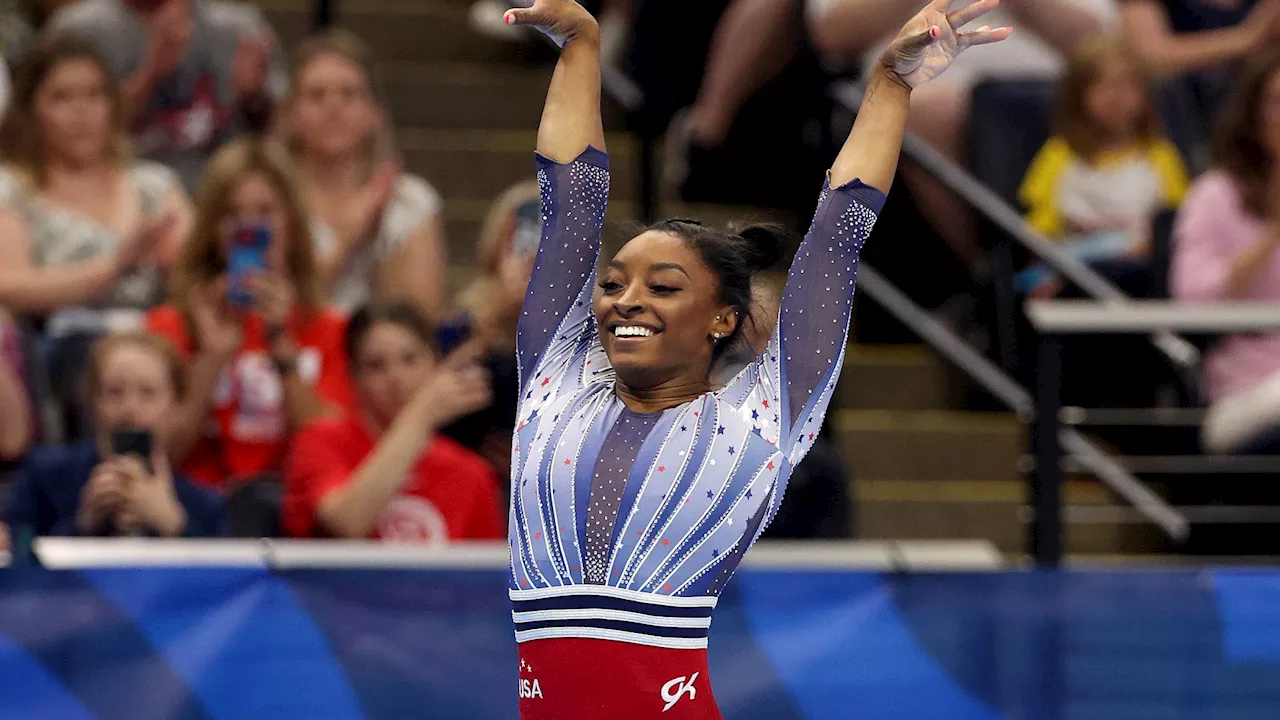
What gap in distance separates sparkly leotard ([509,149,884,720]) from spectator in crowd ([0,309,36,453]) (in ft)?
7.51

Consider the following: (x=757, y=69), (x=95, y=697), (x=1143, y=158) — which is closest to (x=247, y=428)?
(x=95, y=697)

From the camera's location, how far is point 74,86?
5184 mm

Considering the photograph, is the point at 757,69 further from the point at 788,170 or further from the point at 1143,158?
the point at 1143,158

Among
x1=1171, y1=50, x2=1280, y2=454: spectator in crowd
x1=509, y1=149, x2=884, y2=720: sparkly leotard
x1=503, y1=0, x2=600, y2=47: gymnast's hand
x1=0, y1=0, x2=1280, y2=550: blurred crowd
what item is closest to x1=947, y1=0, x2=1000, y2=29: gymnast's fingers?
x1=509, y1=149, x2=884, y2=720: sparkly leotard

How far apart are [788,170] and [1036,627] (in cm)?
236

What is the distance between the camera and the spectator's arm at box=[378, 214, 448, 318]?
5.49 metres

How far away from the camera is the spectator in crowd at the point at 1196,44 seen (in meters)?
6.46

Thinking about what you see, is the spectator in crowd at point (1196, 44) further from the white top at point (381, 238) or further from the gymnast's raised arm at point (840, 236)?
the gymnast's raised arm at point (840, 236)

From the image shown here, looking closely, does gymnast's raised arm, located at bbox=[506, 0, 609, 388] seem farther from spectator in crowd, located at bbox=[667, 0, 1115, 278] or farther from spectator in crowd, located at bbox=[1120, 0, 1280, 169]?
spectator in crowd, located at bbox=[1120, 0, 1280, 169]

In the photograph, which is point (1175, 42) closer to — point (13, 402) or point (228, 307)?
point (228, 307)

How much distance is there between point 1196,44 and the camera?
21.4 feet

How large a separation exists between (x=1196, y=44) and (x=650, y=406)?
4362 millimetres

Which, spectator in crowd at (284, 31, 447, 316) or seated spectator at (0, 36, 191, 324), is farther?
spectator in crowd at (284, 31, 447, 316)

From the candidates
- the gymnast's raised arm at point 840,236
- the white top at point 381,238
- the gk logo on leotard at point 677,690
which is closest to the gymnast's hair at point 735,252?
the gymnast's raised arm at point 840,236
